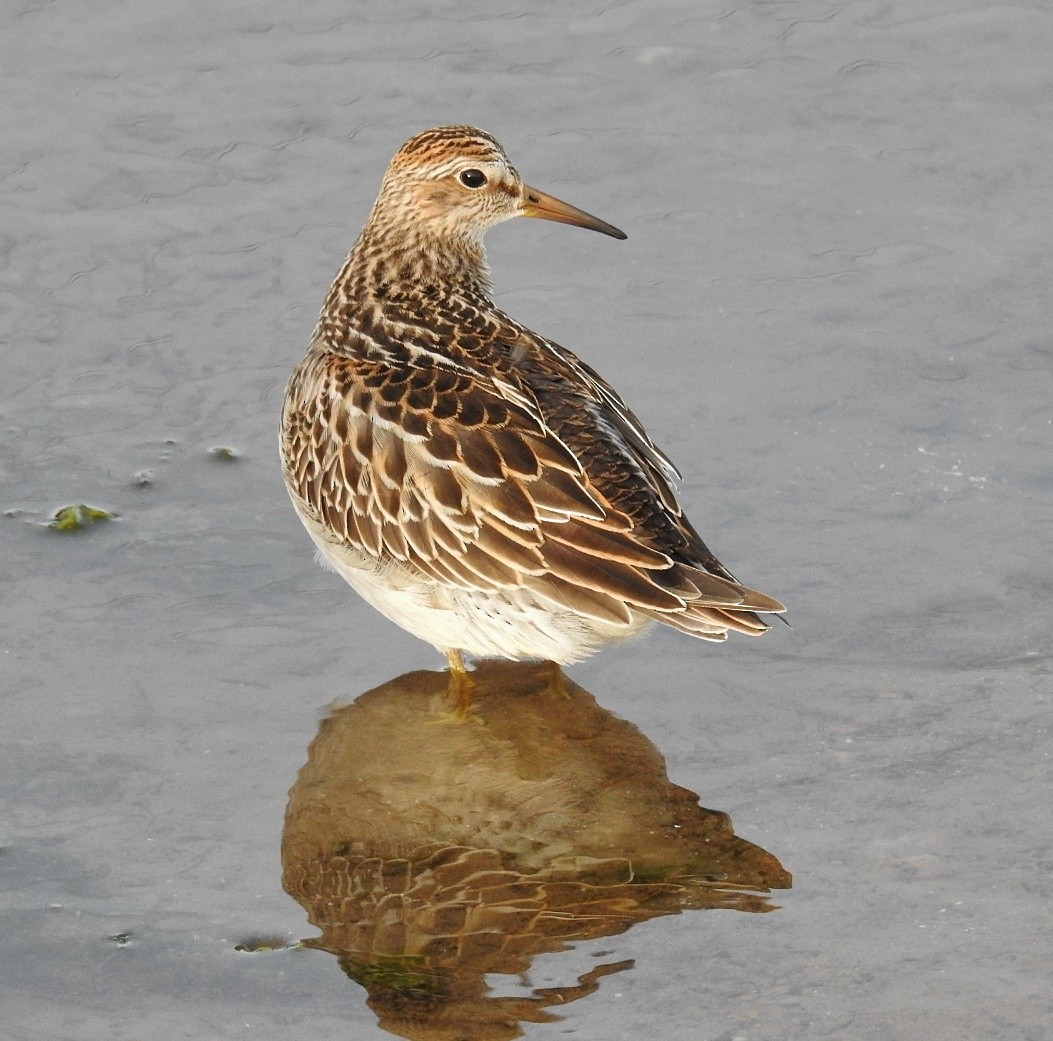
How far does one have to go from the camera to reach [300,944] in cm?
563

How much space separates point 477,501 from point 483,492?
38mm

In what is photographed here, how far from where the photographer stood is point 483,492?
646cm

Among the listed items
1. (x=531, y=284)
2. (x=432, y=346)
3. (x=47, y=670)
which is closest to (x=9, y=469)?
(x=47, y=670)

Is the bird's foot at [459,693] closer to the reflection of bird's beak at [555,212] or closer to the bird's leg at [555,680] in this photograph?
the bird's leg at [555,680]

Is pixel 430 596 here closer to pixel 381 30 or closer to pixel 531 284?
pixel 531 284

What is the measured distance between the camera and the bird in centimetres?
629

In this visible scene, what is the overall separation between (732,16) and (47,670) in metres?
5.89

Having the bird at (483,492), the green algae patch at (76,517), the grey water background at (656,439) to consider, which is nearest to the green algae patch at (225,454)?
the grey water background at (656,439)

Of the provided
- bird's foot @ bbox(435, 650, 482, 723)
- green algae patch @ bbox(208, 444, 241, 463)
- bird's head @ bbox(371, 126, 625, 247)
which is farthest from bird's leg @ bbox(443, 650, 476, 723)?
bird's head @ bbox(371, 126, 625, 247)

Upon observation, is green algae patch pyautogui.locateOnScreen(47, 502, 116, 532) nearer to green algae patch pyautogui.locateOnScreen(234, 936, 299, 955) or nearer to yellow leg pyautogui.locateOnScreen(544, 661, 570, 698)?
yellow leg pyautogui.locateOnScreen(544, 661, 570, 698)

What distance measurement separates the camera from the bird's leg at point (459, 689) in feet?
22.8

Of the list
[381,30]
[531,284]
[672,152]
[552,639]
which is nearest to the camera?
[552,639]

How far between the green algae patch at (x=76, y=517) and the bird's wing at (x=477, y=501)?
1.07 metres

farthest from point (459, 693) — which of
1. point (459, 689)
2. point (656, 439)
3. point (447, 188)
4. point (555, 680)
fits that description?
point (447, 188)
